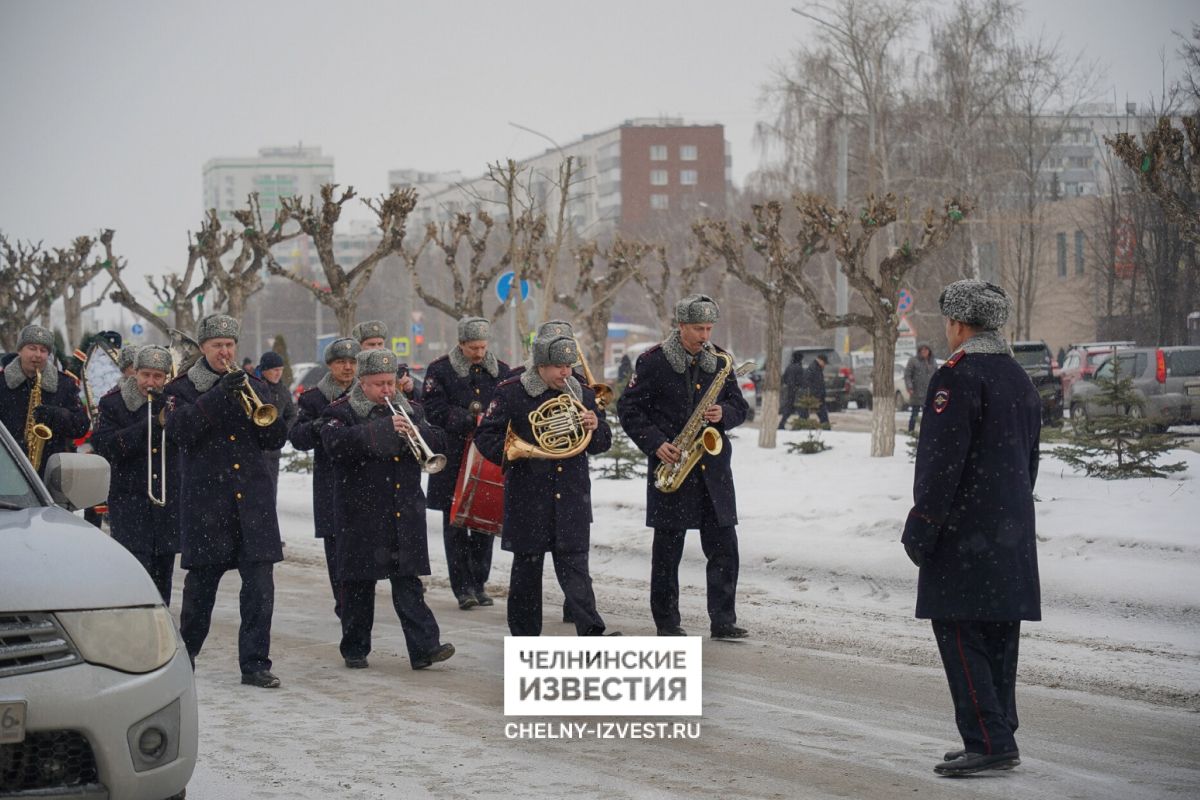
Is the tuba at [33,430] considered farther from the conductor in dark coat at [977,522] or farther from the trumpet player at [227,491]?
the conductor in dark coat at [977,522]

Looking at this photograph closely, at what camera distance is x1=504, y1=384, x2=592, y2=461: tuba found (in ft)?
29.1

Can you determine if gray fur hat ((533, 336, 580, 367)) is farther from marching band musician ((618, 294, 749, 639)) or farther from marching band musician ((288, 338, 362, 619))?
marching band musician ((288, 338, 362, 619))

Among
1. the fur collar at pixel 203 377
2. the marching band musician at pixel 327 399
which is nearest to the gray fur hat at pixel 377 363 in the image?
the marching band musician at pixel 327 399

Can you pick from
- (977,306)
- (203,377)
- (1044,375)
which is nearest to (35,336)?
(203,377)

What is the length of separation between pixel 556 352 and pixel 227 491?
194 centimetres

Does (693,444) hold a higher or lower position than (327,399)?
lower

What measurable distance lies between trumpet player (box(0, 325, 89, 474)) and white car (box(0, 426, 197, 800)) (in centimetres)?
673

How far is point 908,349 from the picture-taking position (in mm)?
38125

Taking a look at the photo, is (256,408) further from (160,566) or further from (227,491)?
(160,566)

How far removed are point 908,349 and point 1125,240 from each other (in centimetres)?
808

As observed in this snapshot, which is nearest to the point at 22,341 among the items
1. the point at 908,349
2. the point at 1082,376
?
the point at 1082,376

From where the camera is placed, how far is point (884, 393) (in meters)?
20.3

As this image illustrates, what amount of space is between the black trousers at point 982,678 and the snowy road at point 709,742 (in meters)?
0.19

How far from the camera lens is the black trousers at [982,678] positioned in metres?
6.33
